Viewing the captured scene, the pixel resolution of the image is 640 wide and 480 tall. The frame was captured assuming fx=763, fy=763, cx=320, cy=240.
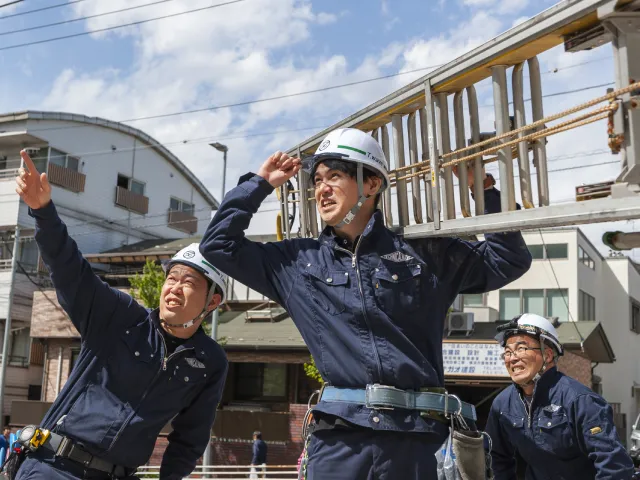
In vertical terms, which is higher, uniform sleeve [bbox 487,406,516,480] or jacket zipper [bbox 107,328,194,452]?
jacket zipper [bbox 107,328,194,452]

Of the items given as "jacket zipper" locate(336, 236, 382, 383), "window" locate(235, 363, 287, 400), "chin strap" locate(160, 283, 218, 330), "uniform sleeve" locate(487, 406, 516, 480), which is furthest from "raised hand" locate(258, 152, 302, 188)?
"window" locate(235, 363, 287, 400)

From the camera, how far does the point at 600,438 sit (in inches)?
203

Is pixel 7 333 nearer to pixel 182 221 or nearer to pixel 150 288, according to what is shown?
pixel 150 288

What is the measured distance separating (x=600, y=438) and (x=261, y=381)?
926 inches

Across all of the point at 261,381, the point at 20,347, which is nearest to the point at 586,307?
the point at 261,381

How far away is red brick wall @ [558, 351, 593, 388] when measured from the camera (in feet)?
74.5

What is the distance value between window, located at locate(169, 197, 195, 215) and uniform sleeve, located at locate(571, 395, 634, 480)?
40.0m

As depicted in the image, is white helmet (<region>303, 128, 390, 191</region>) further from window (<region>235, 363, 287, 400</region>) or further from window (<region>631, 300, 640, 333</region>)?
window (<region>631, 300, 640, 333</region>)

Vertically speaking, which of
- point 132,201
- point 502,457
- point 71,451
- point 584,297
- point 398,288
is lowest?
point 502,457

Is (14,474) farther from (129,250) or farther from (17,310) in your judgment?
(129,250)

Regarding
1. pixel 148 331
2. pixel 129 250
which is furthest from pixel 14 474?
pixel 129 250

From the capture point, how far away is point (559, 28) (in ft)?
11.2

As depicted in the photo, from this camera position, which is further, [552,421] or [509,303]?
[509,303]

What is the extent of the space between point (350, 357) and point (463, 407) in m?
0.63
